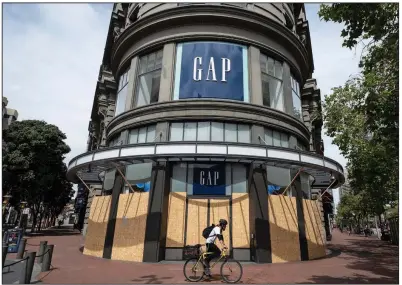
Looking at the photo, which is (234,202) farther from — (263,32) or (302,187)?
(263,32)

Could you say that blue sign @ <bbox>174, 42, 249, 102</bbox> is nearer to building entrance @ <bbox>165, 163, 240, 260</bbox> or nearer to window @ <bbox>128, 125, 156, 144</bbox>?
window @ <bbox>128, 125, 156, 144</bbox>

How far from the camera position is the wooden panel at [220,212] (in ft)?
49.1

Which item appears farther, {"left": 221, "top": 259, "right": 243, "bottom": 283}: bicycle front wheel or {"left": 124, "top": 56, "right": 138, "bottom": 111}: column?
{"left": 124, "top": 56, "right": 138, "bottom": 111}: column

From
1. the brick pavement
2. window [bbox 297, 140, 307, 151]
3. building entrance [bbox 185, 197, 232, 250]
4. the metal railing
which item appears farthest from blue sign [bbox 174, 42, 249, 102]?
the metal railing

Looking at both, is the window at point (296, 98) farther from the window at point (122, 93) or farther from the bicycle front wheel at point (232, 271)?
the bicycle front wheel at point (232, 271)

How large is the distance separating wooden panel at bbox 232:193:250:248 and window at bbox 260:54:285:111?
6119 mm

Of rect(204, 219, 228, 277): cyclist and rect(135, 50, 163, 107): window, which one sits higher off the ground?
rect(135, 50, 163, 107): window

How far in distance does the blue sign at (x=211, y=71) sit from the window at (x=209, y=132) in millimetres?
1637

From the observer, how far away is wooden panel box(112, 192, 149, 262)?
14.3 meters

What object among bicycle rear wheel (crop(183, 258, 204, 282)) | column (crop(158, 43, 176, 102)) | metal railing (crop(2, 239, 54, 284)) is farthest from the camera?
column (crop(158, 43, 176, 102))

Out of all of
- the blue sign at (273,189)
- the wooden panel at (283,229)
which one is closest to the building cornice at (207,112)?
the blue sign at (273,189)

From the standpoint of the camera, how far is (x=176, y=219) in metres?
14.9

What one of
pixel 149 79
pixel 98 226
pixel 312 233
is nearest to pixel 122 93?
pixel 149 79

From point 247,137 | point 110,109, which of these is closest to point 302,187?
point 247,137
